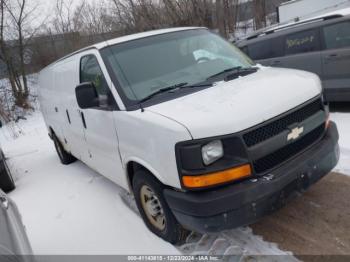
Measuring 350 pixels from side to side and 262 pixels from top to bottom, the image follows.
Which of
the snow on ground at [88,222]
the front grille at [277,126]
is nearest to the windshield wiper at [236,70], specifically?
the front grille at [277,126]

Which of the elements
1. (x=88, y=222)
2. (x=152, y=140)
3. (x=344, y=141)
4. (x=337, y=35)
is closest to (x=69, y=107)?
(x=88, y=222)

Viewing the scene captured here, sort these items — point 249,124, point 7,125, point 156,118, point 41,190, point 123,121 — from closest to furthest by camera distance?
point 249,124 → point 156,118 → point 123,121 → point 41,190 → point 7,125

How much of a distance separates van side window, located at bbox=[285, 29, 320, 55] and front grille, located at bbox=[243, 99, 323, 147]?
4054mm

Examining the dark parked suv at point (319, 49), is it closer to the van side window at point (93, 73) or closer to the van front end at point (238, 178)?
the van front end at point (238, 178)

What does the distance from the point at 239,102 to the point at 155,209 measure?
1404mm

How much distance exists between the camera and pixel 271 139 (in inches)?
104

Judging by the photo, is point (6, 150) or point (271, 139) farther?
point (6, 150)

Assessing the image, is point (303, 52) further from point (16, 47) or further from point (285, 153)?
point (16, 47)

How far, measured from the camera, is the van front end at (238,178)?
252 cm

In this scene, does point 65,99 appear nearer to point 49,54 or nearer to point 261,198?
point 261,198

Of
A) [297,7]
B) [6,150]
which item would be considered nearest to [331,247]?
[6,150]

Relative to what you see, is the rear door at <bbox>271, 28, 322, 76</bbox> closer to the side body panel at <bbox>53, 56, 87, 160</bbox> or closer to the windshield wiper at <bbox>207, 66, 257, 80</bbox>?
the windshield wiper at <bbox>207, 66, 257, 80</bbox>

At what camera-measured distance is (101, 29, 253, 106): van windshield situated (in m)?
3.38

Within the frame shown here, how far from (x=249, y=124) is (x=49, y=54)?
25126 mm
